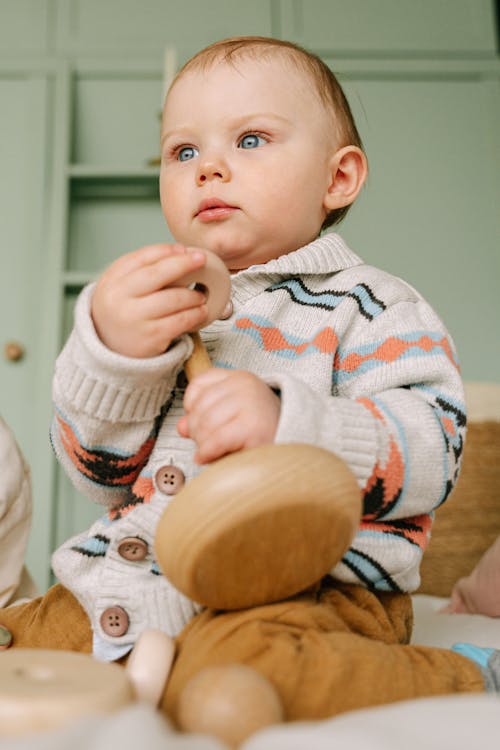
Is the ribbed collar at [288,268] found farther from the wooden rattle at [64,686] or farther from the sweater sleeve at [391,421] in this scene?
the wooden rattle at [64,686]

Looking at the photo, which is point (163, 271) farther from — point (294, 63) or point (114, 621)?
point (294, 63)

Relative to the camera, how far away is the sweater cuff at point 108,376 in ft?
1.96

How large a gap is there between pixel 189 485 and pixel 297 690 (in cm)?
13

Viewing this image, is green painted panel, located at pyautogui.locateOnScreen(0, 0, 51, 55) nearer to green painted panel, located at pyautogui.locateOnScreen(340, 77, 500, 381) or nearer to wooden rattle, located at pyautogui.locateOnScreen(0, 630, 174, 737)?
green painted panel, located at pyautogui.locateOnScreen(340, 77, 500, 381)

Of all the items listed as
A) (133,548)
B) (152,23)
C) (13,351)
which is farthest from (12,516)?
(152,23)

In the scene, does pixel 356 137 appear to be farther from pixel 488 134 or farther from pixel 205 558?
pixel 488 134

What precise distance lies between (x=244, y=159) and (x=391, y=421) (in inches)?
13.1

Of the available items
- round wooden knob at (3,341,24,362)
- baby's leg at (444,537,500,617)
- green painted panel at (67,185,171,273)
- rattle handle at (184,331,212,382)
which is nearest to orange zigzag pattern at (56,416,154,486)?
rattle handle at (184,331,212,382)

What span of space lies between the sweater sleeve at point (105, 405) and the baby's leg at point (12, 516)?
0.73ft

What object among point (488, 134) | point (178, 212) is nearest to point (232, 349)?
point (178, 212)

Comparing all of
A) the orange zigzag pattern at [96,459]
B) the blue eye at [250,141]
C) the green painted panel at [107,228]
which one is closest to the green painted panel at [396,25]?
the green painted panel at [107,228]

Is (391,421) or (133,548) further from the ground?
(391,421)

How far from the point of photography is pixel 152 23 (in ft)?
7.68

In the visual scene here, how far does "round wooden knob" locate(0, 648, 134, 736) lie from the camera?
341mm
